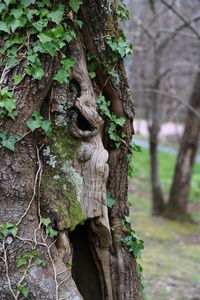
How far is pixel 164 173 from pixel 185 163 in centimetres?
793

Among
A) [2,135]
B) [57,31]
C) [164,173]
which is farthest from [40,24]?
[164,173]

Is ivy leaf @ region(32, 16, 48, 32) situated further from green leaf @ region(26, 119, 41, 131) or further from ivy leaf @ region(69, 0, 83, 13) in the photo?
green leaf @ region(26, 119, 41, 131)

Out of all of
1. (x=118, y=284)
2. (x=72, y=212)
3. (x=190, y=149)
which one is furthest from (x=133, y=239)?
(x=190, y=149)

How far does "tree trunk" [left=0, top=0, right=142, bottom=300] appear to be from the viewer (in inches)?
99.3

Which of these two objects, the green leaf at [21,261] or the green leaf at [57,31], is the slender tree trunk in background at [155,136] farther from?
the green leaf at [21,261]

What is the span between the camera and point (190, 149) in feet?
32.7

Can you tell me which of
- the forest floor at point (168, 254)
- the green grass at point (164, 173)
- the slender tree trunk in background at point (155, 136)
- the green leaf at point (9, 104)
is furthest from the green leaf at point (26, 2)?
the green grass at point (164, 173)

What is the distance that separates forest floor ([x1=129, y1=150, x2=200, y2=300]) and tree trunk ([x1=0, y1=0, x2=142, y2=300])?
831 millimetres

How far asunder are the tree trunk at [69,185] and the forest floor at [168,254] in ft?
2.73

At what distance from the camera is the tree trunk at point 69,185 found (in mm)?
2521

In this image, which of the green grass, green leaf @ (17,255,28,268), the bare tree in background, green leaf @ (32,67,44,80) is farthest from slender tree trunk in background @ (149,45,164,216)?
green leaf @ (17,255,28,268)

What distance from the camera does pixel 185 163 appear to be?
33.2 feet

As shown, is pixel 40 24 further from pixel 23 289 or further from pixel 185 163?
pixel 185 163

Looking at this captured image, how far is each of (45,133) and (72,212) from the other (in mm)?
521
